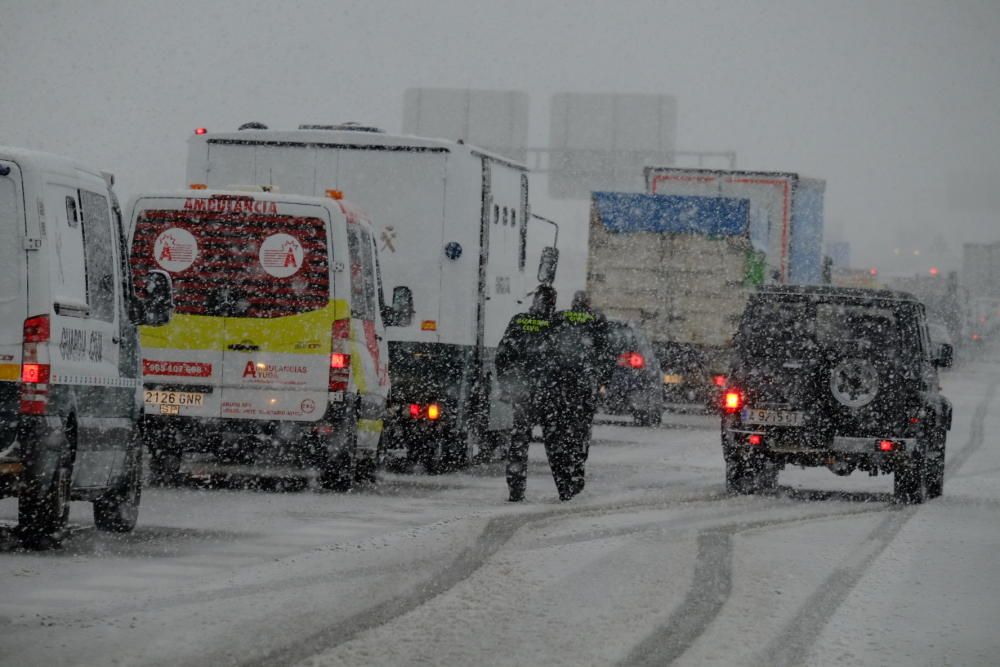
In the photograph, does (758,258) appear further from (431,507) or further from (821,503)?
(431,507)

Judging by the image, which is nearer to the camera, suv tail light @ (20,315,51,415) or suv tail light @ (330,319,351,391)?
suv tail light @ (20,315,51,415)

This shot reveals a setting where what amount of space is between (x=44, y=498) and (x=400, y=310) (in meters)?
6.08

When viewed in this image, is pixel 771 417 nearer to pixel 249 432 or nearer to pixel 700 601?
pixel 249 432

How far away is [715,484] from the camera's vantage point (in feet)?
59.3

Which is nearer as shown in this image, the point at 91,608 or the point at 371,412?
the point at 91,608

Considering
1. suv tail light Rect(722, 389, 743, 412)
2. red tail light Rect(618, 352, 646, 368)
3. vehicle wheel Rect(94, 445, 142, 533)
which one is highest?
red tail light Rect(618, 352, 646, 368)

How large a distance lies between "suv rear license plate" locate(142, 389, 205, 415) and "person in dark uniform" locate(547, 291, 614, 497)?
2.74m

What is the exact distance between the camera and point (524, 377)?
15203mm

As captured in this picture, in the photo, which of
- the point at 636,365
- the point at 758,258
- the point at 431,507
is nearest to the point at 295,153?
the point at 431,507

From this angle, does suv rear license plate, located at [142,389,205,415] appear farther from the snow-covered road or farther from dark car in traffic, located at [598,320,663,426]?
dark car in traffic, located at [598,320,663,426]

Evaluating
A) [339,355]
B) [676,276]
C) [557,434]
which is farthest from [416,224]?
[676,276]

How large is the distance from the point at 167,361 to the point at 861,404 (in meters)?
5.71

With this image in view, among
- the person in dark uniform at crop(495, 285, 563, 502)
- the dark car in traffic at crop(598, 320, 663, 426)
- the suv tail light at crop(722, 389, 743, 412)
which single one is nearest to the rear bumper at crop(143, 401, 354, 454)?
the person in dark uniform at crop(495, 285, 563, 502)

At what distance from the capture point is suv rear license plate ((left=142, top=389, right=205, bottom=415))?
49.9 feet
